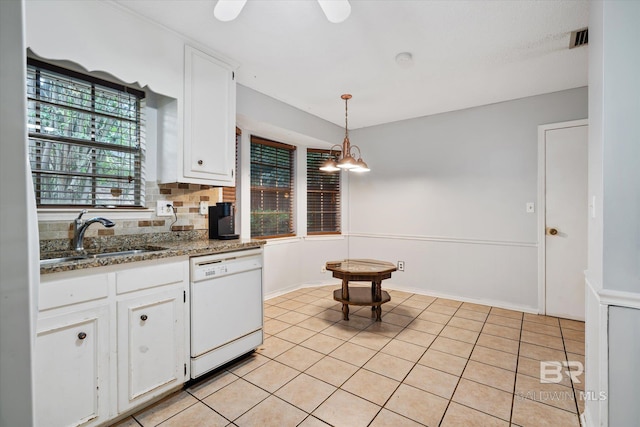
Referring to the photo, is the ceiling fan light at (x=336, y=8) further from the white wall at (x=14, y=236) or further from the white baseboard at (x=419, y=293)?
the white baseboard at (x=419, y=293)

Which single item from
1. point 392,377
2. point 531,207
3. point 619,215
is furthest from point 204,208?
point 531,207

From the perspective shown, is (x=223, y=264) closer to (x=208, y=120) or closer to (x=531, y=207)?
(x=208, y=120)

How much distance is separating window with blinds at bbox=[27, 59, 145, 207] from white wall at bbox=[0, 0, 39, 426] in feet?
5.83

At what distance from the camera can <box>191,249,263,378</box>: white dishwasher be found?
1963 millimetres

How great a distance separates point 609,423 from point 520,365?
3.54ft

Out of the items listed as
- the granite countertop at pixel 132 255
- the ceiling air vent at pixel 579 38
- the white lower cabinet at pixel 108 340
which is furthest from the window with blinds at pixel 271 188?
the ceiling air vent at pixel 579 38

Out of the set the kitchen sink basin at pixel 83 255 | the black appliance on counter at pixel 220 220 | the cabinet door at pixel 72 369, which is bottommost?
the cabinet door at pixel 72 369

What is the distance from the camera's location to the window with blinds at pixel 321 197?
4.62 meters

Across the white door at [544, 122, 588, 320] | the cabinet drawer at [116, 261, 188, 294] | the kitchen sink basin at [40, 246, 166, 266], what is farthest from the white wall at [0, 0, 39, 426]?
the white door at [544, 122, 588, 320]

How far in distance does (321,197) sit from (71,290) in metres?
3.58

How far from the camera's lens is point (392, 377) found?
211 centimetres

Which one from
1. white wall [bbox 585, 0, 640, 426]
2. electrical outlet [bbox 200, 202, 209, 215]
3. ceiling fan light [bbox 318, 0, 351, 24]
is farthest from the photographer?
electrical outlet [bbox 200, 202, 209, 215]

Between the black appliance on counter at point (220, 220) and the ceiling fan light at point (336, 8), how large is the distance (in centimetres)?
162

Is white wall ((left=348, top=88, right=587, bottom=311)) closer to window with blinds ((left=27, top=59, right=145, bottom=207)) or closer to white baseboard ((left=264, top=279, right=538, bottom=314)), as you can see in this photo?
white baseboard ((left=264, top=279, right=538, bottom=314))
